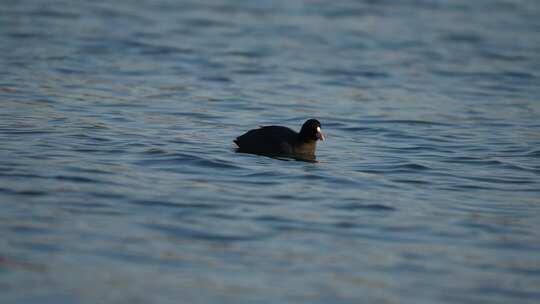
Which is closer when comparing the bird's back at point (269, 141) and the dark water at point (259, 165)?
the dark water at point (259, 165)

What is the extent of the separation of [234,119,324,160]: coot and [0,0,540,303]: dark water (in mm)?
264

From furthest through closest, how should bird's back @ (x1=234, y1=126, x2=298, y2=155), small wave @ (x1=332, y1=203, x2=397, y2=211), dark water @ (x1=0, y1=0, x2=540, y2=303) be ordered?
1. bird's back @ (x1=234, y1=126, x2=298, y2=155)
2. small wave @ (x1=332, y1=203, x2=397, y2=211)
3. dark water @ (x1=0, y1=0, x2=540, y2=303)

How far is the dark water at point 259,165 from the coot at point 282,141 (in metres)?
0.26

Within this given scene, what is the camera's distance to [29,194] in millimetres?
9305

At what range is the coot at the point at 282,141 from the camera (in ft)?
39.2

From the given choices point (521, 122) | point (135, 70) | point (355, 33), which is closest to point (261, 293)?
point (521, 122)

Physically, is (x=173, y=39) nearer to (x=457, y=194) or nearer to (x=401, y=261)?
(x=457, y=194)

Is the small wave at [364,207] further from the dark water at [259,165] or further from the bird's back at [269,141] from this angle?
the bird's back at [269,141]

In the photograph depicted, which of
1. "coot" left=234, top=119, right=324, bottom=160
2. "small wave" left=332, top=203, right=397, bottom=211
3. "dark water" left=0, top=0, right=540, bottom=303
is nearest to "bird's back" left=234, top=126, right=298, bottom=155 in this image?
"coot" left=234, top=119, right=324, bottom=160

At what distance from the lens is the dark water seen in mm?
7449

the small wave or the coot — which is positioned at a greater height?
the coot

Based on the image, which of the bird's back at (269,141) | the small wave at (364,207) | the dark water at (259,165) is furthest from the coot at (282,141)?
the small wave at (364,207)

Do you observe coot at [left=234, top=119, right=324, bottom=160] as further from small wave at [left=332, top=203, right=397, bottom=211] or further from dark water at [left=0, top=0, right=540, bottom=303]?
small wave at [left=332, top=203, right=397, bottom=211]

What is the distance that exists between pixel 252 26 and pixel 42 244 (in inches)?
679
